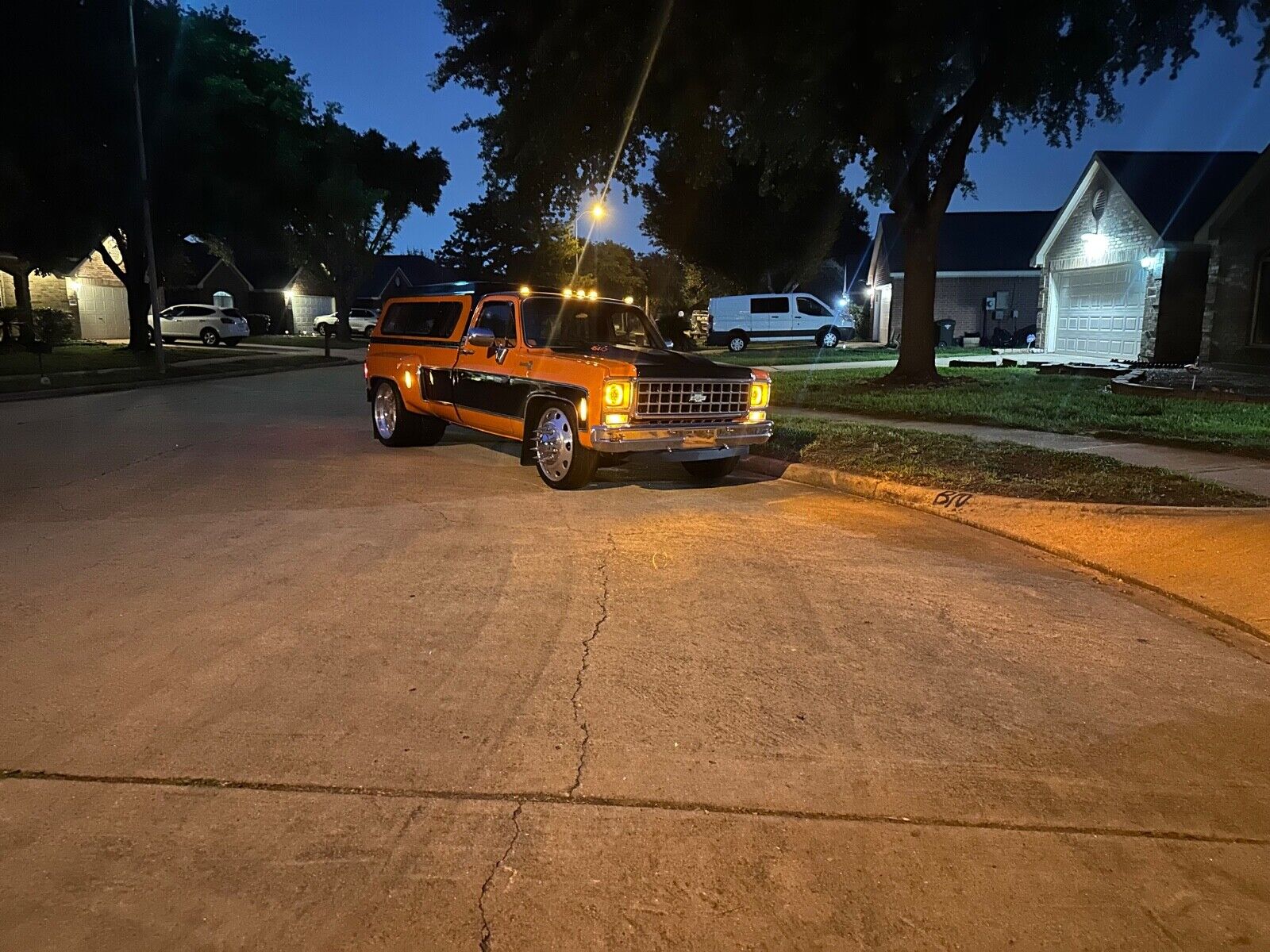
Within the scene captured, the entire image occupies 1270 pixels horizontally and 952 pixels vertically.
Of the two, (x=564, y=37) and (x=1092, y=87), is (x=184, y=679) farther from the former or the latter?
(x=1092, y=87)

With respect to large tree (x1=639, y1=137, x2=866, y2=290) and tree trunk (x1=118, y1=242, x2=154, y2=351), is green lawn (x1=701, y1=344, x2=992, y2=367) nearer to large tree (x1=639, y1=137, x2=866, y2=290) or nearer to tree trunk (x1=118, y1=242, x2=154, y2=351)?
large tree (x1=639, y1=137, x2=866, y2=290)

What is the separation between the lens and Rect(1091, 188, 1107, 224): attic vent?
27.1 m

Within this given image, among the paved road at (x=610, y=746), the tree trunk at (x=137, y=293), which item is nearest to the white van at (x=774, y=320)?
the tree trunk at (x=137, y=293)

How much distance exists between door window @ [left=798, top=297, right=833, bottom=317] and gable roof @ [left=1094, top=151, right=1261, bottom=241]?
12775mm

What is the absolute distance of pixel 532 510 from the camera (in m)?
8.36

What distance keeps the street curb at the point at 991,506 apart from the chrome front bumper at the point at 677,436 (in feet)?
2.65

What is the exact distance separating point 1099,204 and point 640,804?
2898 cm

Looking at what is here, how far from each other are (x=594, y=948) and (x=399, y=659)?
243 centimetres

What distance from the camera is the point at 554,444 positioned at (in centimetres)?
926

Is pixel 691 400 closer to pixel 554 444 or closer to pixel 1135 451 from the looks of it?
pixel 554 444

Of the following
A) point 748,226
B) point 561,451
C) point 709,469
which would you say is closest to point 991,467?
point 709,469

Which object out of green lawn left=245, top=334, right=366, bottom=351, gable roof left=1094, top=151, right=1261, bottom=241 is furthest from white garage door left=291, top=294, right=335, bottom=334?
gable roof left=1094, top=151, right=1261, bottom=241

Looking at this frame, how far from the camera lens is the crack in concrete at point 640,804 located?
3359 millimetres

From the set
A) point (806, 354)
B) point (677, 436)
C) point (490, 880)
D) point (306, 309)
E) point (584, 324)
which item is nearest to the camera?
point (490, 880)
